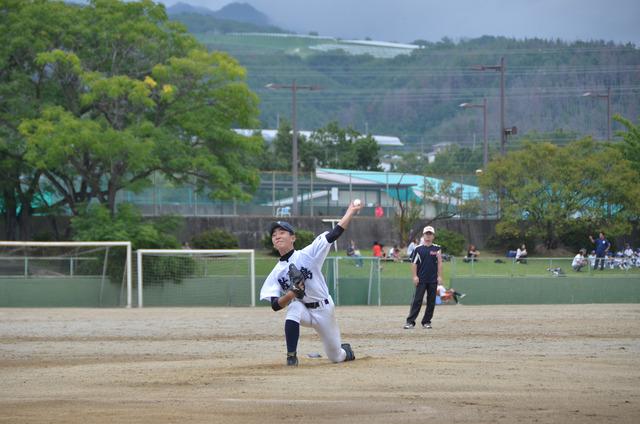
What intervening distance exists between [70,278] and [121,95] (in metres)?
11.5

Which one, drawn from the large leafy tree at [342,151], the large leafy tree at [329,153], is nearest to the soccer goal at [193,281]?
the large leafy tree at [329,153]

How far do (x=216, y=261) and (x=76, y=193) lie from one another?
1429cm

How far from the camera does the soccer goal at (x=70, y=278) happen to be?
96.6ft

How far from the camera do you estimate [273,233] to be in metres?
11.4

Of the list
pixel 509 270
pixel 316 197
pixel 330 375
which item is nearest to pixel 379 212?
pixel 316 197

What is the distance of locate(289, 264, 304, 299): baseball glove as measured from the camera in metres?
11.1

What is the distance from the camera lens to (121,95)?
129ft

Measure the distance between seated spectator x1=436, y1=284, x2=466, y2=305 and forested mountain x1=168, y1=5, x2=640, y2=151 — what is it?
192 feet

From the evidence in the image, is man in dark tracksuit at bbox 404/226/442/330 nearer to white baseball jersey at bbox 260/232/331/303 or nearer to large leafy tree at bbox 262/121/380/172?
white baseball jersey at bbox 260/232/331/303

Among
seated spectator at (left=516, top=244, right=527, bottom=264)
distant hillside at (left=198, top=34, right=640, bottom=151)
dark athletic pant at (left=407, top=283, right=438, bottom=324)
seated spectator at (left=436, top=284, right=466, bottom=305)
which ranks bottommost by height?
seated spectator at (left=436, top=284, right=466, bottom=305)

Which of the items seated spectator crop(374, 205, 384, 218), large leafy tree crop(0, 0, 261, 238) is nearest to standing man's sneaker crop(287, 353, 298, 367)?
large leafy tree crop(0, 0, 261, 238)

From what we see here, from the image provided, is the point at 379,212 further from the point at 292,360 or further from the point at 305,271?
the point at 305,271

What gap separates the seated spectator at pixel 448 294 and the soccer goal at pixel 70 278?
29.4 ft

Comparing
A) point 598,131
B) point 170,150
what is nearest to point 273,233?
point 170,150
